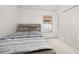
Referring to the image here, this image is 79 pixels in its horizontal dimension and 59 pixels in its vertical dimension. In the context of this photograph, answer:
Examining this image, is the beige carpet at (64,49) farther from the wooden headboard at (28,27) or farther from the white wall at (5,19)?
the white wall at (5,19)

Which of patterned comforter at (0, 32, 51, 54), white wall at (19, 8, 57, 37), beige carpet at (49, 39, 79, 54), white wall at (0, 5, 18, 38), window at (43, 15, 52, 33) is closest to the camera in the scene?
patterned comforter at (0, 32, 51, 54)

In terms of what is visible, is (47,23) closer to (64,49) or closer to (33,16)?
(33,16)

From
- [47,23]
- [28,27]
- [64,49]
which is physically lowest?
[64,49]

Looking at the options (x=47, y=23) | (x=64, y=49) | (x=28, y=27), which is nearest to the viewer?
(x=64, y=49)

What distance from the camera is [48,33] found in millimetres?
5516

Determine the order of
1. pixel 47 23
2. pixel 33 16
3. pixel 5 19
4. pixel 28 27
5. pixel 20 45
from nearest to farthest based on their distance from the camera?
pixel 20 45, pixel 5 19, pixel 28 27, pixel 33 16, pixel 47 23

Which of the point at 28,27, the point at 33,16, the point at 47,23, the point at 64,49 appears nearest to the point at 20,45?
the point at 64,49

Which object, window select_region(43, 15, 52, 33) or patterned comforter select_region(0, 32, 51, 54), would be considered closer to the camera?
patterned comforter select_region(0, 32, 51, 54)

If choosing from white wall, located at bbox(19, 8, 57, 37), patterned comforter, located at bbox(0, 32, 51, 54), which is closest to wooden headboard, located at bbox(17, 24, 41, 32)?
white wall, located at bbox(19, 8, 57, 37)

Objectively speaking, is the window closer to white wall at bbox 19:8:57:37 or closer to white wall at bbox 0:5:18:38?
white wall at bbox 19:8:57:37

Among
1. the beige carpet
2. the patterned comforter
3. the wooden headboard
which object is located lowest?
the beige carpet

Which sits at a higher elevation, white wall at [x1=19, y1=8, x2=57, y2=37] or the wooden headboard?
white wall at [x1=19, y1=8, x2=57, y2=37]
